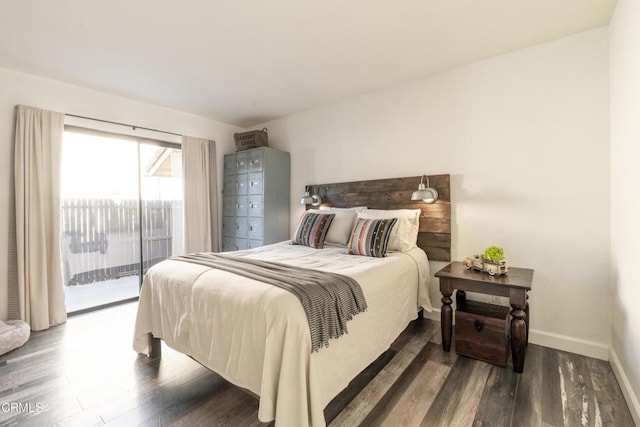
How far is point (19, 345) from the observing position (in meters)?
2.32

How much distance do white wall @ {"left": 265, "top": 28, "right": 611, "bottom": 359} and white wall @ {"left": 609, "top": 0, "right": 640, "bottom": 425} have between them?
0.41 ft

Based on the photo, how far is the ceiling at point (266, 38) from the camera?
6.19 ft

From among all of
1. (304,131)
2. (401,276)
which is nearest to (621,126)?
(401,276)

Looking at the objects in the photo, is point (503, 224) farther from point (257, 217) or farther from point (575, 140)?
point (257, 217)

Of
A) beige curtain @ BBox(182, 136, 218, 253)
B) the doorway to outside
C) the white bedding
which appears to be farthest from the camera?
beige curtain @ BBox(182, 136, 218, 253)

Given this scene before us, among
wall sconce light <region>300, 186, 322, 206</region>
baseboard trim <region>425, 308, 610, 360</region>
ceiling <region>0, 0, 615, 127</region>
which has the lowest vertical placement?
baseboard trim <region>425, 308, 610, 360</region>

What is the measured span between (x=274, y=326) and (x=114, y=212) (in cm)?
336

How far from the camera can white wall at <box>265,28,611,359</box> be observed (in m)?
2.12

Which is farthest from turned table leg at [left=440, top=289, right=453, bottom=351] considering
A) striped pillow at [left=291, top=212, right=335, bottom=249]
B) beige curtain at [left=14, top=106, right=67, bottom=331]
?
beige curtain at [left=14, top=106, right=67, bottom=331]

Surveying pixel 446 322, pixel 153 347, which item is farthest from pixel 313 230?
pixel 153 347

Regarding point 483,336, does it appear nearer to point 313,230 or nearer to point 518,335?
point 518,335

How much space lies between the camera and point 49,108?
114 inches

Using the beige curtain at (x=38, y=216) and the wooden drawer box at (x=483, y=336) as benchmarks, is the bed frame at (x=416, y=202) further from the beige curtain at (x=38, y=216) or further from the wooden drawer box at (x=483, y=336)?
the beige curtain at (x=38, y=216)

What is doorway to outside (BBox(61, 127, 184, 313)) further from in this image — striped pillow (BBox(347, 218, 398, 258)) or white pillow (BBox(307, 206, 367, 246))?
striped pillow (BBox(347, 218, 398, 258))
